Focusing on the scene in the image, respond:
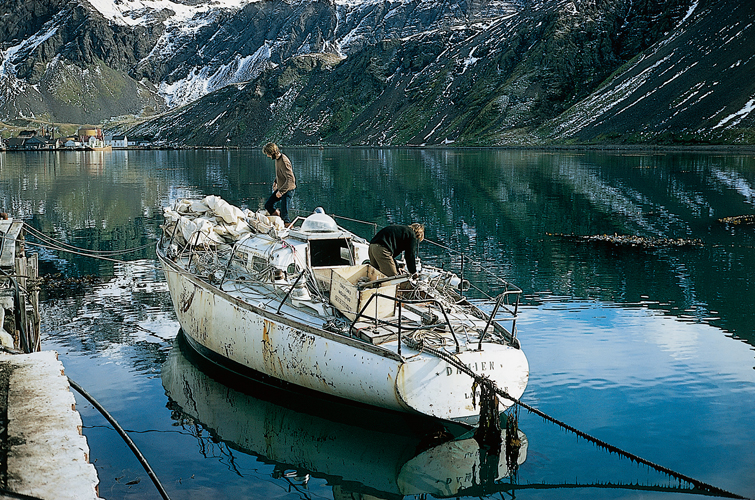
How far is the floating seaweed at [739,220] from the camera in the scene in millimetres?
44656

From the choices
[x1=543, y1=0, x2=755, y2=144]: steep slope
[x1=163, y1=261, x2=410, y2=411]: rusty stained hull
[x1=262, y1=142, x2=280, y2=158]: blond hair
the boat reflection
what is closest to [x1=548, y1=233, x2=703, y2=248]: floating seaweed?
[x1=262, y1=142, x2=280, y2=158]: blond hair

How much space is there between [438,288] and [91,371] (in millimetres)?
8952

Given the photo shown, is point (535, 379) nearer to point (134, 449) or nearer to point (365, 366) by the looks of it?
point (365, 366)

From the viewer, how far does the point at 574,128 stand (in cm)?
18488

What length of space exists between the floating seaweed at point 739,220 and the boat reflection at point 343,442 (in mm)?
35920

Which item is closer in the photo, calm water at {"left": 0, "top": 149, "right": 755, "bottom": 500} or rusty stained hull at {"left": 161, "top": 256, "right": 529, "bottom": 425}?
rusty stained hull at {"left": 161, "top": 256, "right": 529, "bottom": 425}

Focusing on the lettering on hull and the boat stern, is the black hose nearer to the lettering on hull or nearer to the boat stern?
the boat stern

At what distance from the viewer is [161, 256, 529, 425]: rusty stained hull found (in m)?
13.1

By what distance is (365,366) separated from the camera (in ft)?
44.3

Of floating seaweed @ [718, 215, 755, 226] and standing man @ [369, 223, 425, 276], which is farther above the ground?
standing man @ [369, 223, 425, 276]

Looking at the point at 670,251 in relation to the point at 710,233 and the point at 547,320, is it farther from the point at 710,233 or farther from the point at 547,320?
the point at 547,320

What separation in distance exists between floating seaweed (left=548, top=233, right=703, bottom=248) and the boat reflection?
25706 mm

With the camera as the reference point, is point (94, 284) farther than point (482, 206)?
No

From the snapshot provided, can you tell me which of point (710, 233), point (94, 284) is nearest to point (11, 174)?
point (94, 284)
